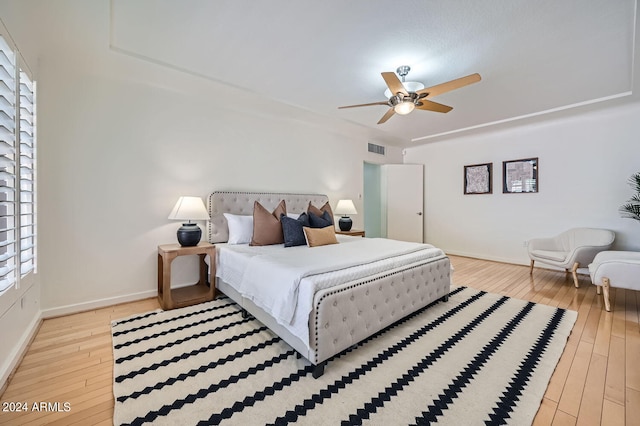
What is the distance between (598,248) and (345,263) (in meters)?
3.83

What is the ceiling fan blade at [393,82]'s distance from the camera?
236 centimetres

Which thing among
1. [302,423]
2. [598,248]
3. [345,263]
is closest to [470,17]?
[345,263]

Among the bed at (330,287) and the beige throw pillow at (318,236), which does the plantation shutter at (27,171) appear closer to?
the bed at (330,287)

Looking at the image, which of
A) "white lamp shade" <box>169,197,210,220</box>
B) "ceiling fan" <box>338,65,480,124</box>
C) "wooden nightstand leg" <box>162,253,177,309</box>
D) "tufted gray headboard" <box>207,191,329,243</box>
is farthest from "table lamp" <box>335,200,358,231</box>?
"wooden nightstand leg" <box>162,253,177,309</box>

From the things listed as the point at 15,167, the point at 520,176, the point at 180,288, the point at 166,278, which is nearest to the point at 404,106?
the point at 166,278

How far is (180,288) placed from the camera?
335 centimetres

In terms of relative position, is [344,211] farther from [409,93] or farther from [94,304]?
[94,304]

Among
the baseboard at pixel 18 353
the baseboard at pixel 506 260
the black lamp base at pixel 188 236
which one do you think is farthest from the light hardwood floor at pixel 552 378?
the baseboard at pixel 506 260

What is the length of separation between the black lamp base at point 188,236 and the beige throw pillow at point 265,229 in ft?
2.06

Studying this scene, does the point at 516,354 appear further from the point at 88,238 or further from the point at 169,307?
the point at 88,238

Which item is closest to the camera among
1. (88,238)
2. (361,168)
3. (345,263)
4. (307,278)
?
(307,278)

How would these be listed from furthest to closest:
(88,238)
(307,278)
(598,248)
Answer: (598,248), (88,238), (307,278)

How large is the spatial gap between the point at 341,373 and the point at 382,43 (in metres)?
2.66

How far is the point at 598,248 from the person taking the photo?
11.8 feet
